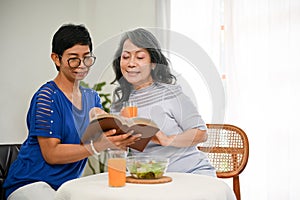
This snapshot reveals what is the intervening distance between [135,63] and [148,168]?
0.40 meters

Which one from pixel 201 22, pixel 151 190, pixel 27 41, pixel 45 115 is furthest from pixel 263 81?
pixel 27 41

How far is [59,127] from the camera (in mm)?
2010

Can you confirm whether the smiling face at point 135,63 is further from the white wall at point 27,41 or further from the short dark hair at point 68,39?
the white wall at point 27,41

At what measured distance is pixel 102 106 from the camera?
198 centimetres

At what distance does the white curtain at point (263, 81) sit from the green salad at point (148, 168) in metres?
1.39

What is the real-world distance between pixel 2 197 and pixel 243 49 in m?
1.84

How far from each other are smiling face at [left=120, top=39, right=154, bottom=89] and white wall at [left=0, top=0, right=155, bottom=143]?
6.28 feet

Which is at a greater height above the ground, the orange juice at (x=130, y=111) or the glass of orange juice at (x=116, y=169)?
the orange juice at (x=130, y=111)

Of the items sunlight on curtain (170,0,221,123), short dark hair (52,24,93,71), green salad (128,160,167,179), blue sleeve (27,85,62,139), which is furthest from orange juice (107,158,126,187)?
sunlight on curtain (170,0,221,123)

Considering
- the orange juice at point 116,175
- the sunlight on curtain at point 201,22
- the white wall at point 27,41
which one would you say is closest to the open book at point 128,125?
the orange juice at point 116,175

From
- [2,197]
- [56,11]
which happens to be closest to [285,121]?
[2,197]

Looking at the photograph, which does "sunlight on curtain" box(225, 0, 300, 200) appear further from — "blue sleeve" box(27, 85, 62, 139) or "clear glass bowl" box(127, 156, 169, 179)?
"blue sleeve" box(27, 85, 62, 139)

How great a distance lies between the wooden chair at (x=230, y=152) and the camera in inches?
103

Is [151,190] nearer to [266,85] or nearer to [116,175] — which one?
[116,175]
